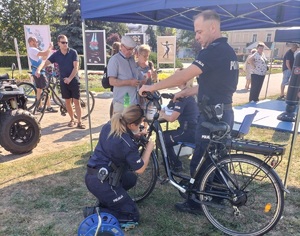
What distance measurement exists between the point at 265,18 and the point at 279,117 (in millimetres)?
2557

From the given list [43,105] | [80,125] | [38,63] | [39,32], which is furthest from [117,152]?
[39,32]

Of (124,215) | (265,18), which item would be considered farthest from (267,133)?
(124,215)

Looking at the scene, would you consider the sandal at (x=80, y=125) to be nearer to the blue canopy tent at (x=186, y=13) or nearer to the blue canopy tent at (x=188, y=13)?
the blue canopy tent at (x=186, y=13)

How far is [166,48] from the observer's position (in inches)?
474

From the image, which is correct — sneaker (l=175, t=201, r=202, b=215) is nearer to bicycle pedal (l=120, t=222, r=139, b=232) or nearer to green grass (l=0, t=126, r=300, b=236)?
green grass (l=0, t=126, r=300, b=236)

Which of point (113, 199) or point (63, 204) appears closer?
point (113, 199)

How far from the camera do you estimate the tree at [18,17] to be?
27781mm

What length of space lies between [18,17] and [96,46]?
71.3 ft

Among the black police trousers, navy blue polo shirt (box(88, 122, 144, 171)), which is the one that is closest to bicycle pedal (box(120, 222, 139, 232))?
the black police trousers

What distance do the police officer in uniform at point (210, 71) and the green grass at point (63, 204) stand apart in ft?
2.46

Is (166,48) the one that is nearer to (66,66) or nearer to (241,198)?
(66,66)

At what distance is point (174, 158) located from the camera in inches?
156

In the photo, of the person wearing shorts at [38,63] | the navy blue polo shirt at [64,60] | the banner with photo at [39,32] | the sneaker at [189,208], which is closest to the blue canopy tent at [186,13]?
the navy blue polo shirt at [64,60]

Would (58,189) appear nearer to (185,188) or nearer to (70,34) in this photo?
(185,188)
